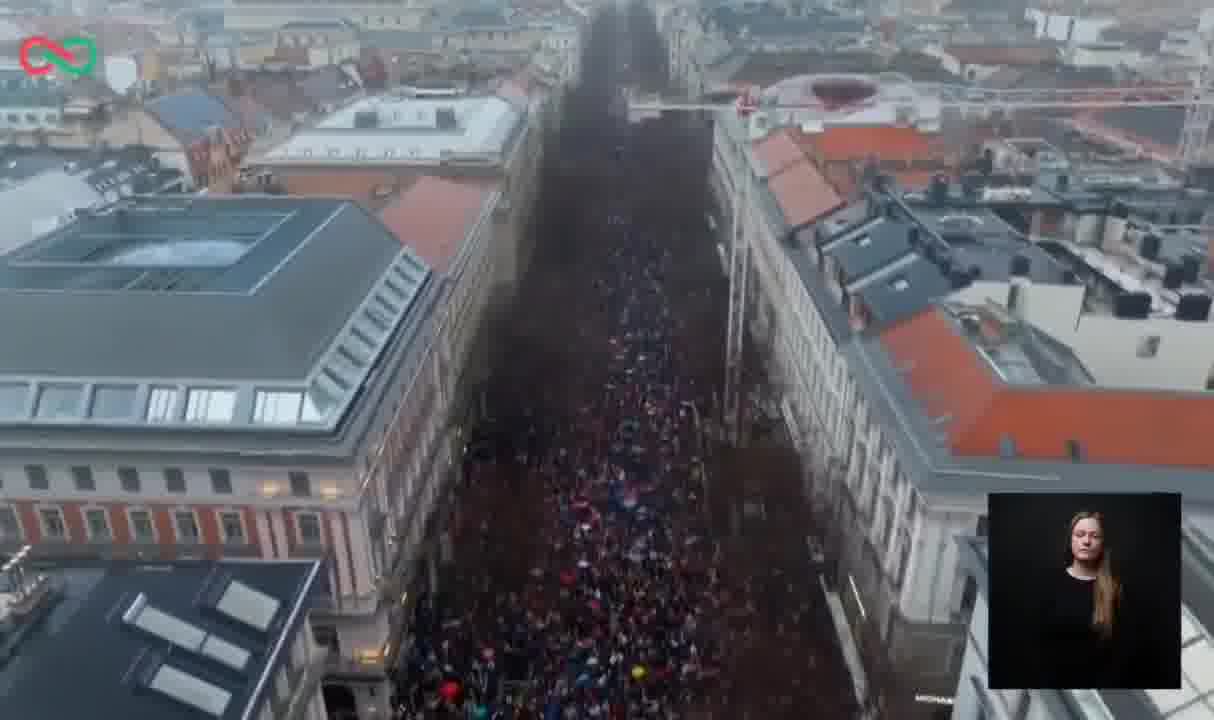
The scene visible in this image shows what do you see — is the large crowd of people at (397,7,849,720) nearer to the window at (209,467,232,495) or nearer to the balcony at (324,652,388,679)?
the balcony at (324,652,388,679)

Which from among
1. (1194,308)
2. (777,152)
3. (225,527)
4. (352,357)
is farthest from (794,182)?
(225,527)

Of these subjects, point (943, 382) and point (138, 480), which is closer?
point (138, 480)

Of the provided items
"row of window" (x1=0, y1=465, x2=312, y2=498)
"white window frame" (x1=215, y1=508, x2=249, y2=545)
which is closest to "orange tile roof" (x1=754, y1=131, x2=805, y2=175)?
"row of window" (x1=0, y1=465, x2=312, y2=498)

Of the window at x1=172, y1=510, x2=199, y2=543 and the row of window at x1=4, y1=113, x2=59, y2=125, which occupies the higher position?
the row of window at x1=4, y1=113, x2=59, y2=125

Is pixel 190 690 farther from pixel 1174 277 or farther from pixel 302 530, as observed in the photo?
pixel 1174 277

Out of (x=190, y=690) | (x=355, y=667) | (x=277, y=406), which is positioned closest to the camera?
(x=190, y=690)

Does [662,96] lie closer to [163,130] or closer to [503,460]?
[163,130]
